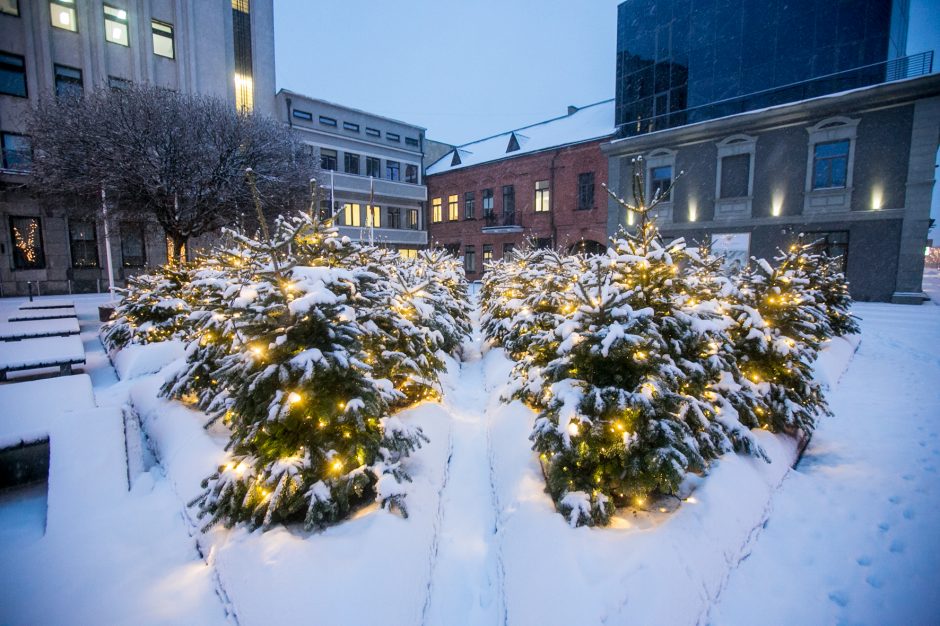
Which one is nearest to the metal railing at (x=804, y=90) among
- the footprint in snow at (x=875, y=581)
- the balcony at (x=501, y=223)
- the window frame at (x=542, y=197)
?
the window frame at (x=542, y=197)

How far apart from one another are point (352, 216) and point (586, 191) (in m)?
17.3

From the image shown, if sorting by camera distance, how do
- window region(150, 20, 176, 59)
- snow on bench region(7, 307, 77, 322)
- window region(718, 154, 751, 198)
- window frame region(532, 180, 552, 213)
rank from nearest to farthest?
1. snow on bench region(7, 307, 77, 322)
2. window region(718, 154, 751, 198)
3. window region(150, 20, 176, 59)
4. window frame region(532, 180, 552, 213)

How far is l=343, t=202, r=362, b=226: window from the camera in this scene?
3011 cm

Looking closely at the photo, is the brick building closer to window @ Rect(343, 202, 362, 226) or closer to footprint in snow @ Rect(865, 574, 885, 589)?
window @ Rect(343, 202, 362, 226)

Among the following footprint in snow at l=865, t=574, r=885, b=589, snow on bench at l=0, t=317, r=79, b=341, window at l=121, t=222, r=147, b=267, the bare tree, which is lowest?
footprint in snow at l=865, t=574, r=885, b=589

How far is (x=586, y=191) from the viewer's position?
25188 mm

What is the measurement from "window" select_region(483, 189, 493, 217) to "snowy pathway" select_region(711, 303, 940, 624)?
86.0 ft

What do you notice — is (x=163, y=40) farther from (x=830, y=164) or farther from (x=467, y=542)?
(x=830, y=164)

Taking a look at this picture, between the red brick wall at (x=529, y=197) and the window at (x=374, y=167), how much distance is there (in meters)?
4.32

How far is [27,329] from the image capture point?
8.77 m

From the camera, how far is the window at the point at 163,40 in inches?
853

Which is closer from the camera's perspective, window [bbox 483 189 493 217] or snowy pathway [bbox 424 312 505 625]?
snowy pathway [bbox 424 312 505 625]

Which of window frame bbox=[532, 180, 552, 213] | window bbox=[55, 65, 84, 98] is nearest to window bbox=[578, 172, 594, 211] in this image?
window frame bbox=[532, 180, 552, 213]

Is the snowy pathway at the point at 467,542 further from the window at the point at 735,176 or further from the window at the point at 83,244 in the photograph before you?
the window at the point at 83,244
